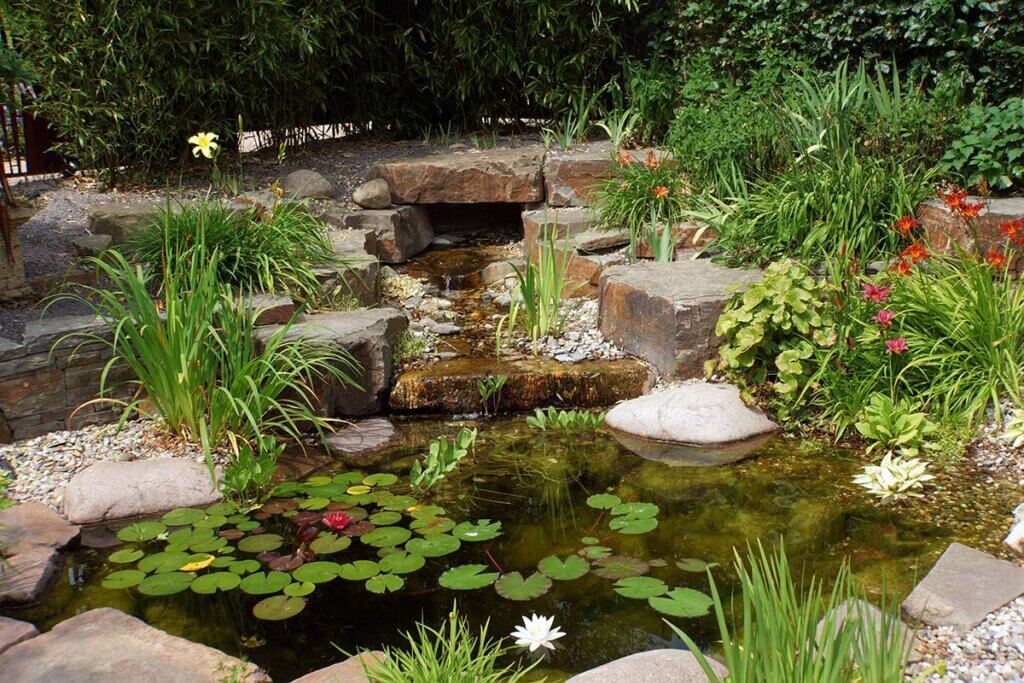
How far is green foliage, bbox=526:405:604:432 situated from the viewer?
4539mm

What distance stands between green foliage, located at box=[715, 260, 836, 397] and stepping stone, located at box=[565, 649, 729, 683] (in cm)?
212

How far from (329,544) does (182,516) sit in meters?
0.65

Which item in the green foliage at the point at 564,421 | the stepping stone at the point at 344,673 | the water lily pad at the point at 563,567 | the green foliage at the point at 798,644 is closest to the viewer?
the green foliage at the point at 798,644

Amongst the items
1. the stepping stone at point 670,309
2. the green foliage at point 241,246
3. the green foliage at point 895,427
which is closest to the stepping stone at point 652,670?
the green foliage at point 895,427

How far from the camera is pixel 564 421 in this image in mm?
4523

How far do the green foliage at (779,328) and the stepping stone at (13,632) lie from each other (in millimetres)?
3124

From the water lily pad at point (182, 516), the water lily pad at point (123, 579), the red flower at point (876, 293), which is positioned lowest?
the water lily pad at point (123, 579)

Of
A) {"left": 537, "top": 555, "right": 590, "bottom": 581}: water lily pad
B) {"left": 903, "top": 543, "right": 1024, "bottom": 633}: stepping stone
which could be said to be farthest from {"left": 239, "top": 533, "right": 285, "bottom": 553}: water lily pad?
{"left": 903, "top": 543, "right": 1024, "bottom": 633}: stepping stone

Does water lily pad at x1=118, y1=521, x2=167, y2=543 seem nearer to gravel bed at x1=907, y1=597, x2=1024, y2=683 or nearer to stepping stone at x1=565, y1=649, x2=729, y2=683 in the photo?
stepping stone at x1=565, y1=649, x2=729, y2=683

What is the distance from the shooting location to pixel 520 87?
823cm

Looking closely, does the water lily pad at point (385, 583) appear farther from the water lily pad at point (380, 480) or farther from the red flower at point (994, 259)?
the red flower at point (994, 259)

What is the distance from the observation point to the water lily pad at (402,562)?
10.7 feet

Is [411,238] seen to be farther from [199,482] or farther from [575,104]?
[199,482]

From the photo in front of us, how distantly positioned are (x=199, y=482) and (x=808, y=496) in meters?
2.47
